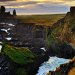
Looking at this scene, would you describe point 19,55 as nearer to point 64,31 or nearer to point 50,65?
point 50,65

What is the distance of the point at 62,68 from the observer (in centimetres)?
3447

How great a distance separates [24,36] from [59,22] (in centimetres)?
2131

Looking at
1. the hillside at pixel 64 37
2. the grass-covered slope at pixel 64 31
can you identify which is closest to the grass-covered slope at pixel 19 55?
the hillside at pixel 64 37

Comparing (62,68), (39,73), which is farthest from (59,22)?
(62,68)

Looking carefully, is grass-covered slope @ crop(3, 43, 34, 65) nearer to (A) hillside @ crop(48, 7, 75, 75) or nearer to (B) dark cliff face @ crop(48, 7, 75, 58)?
(A) hillside @ crop(48, 7, 75, 75)

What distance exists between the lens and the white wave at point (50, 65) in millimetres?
46406

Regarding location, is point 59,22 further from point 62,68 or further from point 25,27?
point 62,68

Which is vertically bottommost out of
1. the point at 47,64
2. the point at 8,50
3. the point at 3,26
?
the point at 3,26

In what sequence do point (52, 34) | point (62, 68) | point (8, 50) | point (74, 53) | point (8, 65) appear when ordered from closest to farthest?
point (62, 68), point (8, 65), point (8, 50), point (74, 53), point (52, 34)

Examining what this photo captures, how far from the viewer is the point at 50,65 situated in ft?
166

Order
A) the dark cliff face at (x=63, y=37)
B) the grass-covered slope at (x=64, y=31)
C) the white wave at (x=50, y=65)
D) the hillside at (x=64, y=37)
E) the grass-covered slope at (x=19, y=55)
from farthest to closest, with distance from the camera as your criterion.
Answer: the grass-covered slope at (x=64, y=31) < the dark cliff face at (x=63, y=37) < the hillside at (x=64, y=37) < the white wave at (x=50, y=65) < the grass-covered slope at (x=19, y=55)

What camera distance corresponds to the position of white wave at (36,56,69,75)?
152 ft

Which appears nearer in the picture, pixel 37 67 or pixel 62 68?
pixel 62 68

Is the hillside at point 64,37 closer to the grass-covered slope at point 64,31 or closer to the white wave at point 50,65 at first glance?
the grass-covered slope at point 64,31
